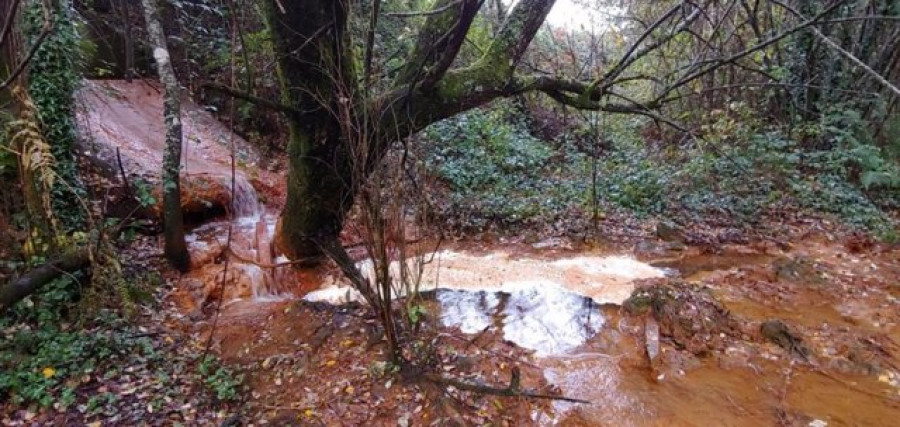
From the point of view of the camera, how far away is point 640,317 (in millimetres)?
4410

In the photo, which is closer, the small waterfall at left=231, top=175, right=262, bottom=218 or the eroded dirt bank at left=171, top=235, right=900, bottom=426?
the eroded dirt bank at left=171, top=235, right=900, bottom=426

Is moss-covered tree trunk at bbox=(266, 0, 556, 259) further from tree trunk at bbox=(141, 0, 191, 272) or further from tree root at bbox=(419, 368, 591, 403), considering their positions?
tree root at bbox=(419, 368, 591, 403)

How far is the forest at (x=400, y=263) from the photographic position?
3125mm

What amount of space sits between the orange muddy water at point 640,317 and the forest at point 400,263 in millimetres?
27

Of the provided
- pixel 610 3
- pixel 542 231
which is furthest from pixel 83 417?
pixel 610 3

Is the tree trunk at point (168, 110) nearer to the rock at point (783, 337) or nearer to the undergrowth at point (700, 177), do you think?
the undergrowth at point (700, 177)

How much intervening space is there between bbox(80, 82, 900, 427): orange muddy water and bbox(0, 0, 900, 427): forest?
0.03 metres

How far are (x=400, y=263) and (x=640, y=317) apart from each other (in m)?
2.68

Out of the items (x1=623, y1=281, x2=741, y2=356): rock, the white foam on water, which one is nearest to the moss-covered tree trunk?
the white foam on water

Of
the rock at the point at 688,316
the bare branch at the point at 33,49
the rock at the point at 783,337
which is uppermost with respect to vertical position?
the bare branch at the point at 33,49

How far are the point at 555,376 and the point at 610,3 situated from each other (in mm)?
12335

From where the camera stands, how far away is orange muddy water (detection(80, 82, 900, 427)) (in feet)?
11.4

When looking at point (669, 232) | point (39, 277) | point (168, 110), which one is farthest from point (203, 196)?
point (669, 232)

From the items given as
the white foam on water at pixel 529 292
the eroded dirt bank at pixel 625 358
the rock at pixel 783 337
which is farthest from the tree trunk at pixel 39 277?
the rock at pixel 783 337
